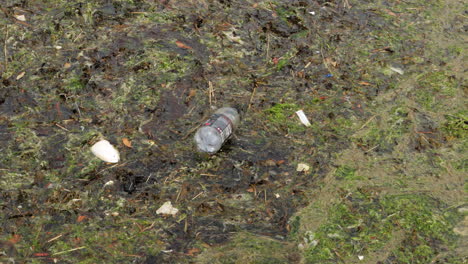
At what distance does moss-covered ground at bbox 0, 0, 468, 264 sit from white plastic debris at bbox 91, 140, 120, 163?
0.07 metres

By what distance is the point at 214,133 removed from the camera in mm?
4262

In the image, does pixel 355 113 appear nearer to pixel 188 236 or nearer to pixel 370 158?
pixel 370 158

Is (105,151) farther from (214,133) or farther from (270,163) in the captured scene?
(270,163)

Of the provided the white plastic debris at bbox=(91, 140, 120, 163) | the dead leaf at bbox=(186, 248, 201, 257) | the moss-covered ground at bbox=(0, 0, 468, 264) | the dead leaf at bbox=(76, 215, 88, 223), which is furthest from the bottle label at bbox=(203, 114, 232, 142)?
the dead leaf at bbox=(76, 215, 88, 223)

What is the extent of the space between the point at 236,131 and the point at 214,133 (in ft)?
1.12

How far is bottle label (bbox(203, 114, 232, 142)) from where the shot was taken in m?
4.25

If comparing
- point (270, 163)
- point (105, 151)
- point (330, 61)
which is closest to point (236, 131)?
point (270, 163)

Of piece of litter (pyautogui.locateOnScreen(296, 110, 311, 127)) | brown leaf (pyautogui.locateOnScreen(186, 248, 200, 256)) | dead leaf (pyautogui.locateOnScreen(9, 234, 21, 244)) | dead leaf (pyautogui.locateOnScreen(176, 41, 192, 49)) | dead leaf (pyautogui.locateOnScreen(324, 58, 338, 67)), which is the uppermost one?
dead leaf (pyautogui.locateOnScreen(176, 41, 192, 49))

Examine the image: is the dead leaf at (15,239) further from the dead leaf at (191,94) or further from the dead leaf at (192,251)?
the dead leaf at (191,94)

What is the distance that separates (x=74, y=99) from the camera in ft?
15.0

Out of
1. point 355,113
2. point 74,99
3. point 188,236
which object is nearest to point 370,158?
point 355,113

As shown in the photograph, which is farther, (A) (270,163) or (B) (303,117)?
(B) (303,117)

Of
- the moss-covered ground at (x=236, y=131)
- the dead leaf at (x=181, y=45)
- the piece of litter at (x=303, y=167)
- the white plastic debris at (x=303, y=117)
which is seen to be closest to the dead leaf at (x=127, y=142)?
the moss-covered ground at (x=236, y=131)

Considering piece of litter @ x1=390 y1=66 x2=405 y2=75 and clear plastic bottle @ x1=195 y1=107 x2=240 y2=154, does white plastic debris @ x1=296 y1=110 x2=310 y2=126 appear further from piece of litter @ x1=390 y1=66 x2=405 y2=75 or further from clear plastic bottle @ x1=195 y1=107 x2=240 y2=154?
piece of litter @ x1=390 y1=66 x2=405 y2=75
